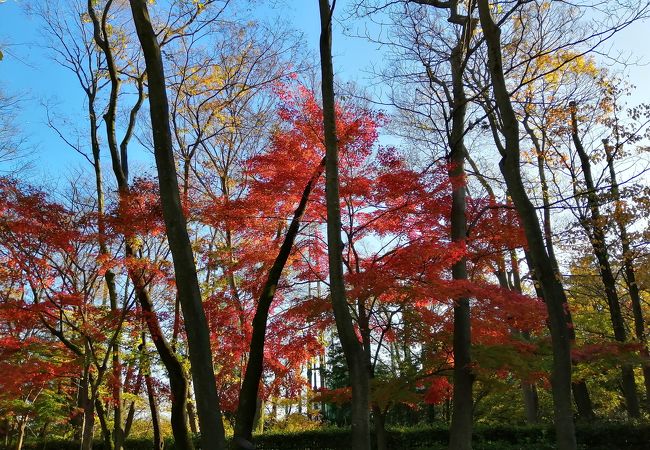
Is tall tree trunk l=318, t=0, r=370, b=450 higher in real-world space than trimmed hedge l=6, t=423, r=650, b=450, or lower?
higher

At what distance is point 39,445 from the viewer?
54.7ft

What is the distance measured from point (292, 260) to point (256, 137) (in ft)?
15.7

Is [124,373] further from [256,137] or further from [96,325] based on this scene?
[256,137]

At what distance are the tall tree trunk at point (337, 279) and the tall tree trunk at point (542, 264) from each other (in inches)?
66.9

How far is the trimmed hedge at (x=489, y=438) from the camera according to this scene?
1083 centimetres

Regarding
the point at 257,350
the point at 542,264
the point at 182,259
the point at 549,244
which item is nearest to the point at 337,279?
the point at 182,259

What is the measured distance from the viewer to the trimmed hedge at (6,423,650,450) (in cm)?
1083

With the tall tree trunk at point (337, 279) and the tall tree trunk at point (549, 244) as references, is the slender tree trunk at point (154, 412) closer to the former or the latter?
the tall tree trunk at point (337, 279)

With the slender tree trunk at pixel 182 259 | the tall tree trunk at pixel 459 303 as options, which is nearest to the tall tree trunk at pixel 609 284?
the tall tree trunk at pixel 459 303

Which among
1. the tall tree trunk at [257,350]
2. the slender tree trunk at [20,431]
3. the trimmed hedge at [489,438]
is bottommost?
the trimmed hedge at [489,438]

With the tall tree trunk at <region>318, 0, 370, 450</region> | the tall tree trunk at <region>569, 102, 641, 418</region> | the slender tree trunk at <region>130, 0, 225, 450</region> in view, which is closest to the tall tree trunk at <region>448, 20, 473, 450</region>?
the tall tree trunk at <region>318, 0, 370, 450</region>

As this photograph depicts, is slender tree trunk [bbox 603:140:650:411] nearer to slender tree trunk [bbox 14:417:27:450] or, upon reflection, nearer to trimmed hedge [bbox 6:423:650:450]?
trimmed hedge [bbox 6:423:650:450]

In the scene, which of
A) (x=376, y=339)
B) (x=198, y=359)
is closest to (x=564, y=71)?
(x=376, y=339)

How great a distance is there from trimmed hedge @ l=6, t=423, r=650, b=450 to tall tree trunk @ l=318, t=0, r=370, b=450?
731 cm
